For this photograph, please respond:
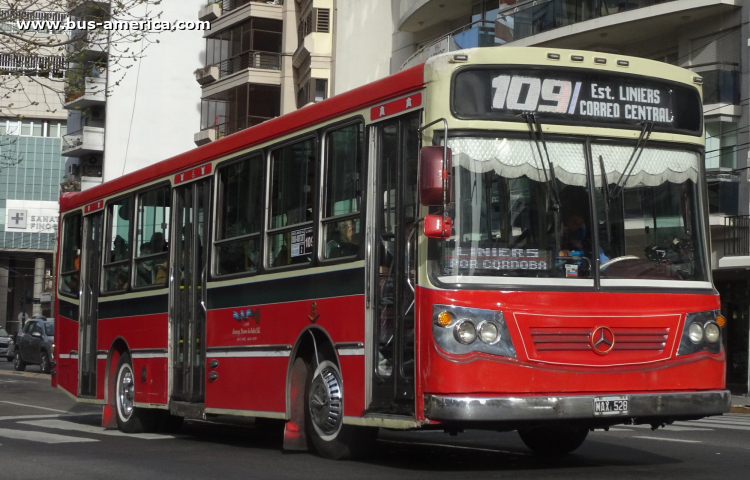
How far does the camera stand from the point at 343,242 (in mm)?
10391

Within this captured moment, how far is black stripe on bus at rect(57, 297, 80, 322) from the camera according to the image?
1702 centimetres

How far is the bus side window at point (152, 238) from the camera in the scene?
14383mm

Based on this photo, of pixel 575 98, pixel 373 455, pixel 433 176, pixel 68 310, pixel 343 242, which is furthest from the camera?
pixel 68 310

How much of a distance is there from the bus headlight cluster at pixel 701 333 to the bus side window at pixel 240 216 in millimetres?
4269

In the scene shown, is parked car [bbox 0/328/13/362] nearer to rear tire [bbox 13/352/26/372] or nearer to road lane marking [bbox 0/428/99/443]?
rear tire [bbox 13/352/26/372]

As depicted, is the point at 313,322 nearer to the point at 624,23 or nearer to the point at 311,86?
the point at 624,23

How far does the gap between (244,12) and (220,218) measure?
37.7 meters

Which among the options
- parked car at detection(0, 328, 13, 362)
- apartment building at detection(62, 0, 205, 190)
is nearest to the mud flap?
parked car at detection(0, 328, 13, 362)

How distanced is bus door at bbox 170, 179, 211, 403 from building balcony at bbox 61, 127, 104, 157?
4859 cm

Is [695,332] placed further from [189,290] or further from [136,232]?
[136,232]

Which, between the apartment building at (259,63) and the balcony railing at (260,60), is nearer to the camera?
the apartment building at (259,63)

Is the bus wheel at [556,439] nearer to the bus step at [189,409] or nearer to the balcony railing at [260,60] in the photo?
the bus step at [189,409]

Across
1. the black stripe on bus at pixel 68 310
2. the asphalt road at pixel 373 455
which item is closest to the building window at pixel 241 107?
the black stripe on bus at pixel 68 310

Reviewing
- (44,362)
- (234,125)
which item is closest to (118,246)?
(44,362)
